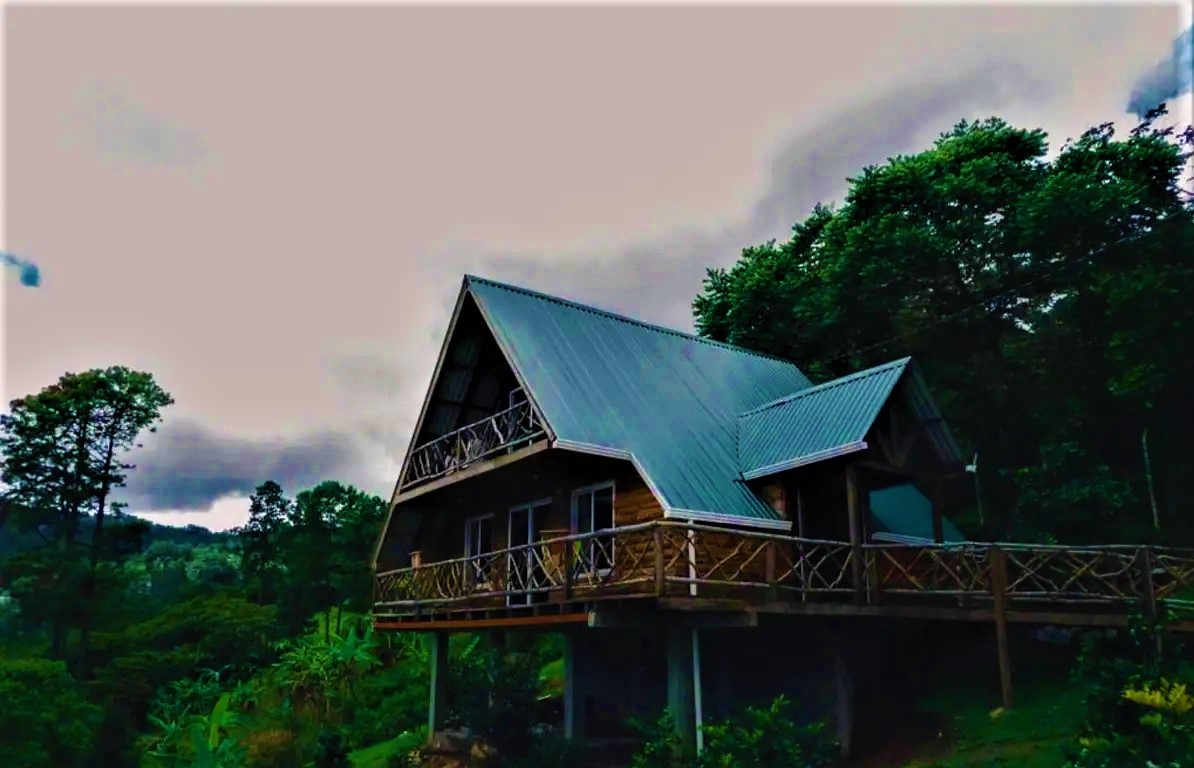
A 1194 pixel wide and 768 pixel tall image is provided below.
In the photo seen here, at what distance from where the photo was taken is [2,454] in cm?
3719

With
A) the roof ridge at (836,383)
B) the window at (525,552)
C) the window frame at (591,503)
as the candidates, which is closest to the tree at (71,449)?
the window at (525,552)

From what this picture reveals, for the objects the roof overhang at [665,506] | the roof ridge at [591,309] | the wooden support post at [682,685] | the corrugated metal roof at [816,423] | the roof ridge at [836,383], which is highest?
the roof ridge at [591,309]

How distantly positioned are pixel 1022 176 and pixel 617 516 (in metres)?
17.4

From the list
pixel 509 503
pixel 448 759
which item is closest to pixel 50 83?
pixel 509 503

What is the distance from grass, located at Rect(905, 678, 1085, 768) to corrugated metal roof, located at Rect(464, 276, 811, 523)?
14.2 feet

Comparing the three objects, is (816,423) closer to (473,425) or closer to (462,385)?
(473,425)

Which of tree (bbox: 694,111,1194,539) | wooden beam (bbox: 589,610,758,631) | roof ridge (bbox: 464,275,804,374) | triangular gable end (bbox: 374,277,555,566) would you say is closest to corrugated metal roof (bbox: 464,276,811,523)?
roof ridge (bbox: 464,275,804,374)

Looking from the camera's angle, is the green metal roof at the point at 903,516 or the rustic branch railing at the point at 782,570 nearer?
the rustic branch railing at the point at 782,570

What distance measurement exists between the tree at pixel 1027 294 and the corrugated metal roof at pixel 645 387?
6.85 meters

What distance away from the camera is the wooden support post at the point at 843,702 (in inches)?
600

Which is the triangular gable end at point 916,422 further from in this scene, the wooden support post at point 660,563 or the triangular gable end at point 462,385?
the triangular gable end at point 462,385

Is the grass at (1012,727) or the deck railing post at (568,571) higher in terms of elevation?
the deck railing post at (568,571)

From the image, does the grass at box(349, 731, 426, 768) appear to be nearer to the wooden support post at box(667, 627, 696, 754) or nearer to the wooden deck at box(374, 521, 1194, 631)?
the wooden deck at box(374, 521, 1194, 631)

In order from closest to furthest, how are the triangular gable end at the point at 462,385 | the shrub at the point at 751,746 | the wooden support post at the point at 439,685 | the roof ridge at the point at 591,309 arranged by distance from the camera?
the shrub at the point at 751,746, the roof ridge at the point at 591,309, the triangular gable end at the point at 462,385, the wooden support post at the point at 439,685
